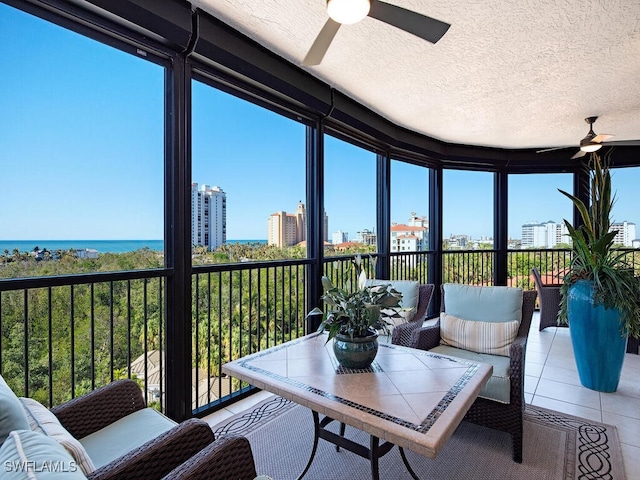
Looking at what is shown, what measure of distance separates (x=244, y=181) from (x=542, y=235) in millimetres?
5164

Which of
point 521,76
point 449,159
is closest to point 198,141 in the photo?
point 521,76

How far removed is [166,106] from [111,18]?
0.52 meters

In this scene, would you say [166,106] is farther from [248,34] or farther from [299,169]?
[299,169]

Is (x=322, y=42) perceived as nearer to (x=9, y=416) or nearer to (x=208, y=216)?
(x=208, y=216)

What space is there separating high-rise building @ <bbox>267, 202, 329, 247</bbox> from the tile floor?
130 cm

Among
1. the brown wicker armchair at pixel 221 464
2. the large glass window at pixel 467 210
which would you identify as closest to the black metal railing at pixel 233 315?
the brown wicker armchair at pixel 221 464

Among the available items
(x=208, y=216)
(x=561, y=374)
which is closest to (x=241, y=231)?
(x=208, y=216)

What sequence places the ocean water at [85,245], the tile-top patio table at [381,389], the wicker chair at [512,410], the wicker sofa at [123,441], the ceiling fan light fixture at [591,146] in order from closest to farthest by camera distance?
the wicker sofa at [123,441]
the tile-top patio table at [381,389]
the ocean water at [85,245]
the wicker chair at [512,410]
the ceiling fan light fixture at [591,146]

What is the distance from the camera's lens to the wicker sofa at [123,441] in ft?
2.55

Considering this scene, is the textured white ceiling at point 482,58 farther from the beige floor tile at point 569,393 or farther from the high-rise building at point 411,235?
the beige floor tile at point 569,393

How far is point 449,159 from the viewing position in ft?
17.2

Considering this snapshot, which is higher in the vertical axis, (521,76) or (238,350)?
(521,76)

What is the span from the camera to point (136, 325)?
2.35m

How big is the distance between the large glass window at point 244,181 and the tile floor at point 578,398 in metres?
1.23
